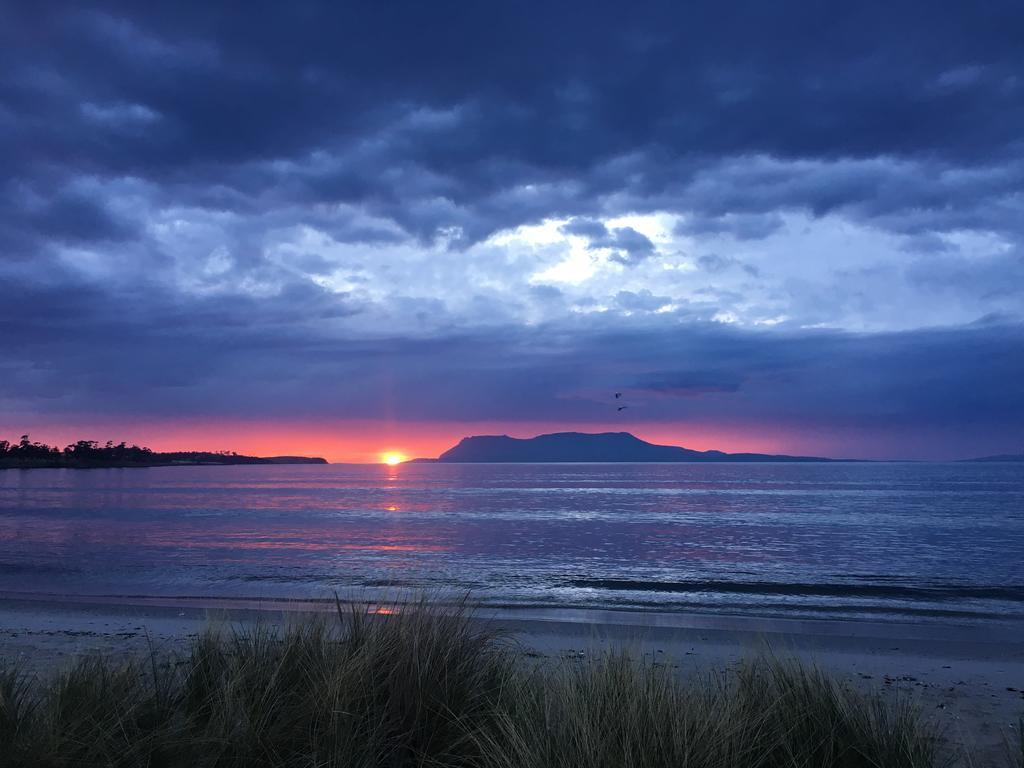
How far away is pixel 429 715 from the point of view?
5996 millimetres

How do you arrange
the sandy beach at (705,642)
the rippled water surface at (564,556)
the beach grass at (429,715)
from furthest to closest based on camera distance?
the rippled water surface at (564,556), the sandy beach at (705,642), the beach grass at (429,715)

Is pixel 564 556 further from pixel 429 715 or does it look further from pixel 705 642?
pixel 429 715

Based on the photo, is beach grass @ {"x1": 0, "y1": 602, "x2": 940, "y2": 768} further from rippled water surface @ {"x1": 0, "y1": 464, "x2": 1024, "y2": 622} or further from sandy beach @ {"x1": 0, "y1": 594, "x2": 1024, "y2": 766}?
rippled water surface @ {"x1": 0, "y1": 464, "x2": 1024, "y2": 622}

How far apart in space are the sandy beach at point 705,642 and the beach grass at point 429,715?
4.59 ft

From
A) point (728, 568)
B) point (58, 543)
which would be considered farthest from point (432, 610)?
point (58, 543)

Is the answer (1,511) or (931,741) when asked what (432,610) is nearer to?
(931,741)

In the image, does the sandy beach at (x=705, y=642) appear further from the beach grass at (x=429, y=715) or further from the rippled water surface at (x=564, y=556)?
the rippled water surface at (x=564, y=556)

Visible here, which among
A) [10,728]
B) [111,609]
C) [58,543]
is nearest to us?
[10,728]

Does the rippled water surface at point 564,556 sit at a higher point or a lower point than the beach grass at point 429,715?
lower

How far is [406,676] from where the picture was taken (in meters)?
6.16

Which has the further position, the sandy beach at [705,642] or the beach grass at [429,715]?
the sandy beach at [705,642]

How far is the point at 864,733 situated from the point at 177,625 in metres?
13.1

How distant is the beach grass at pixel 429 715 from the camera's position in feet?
16.1

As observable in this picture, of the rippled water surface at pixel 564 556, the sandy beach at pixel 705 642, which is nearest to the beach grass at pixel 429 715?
the sandy beach at pixel 705 642
